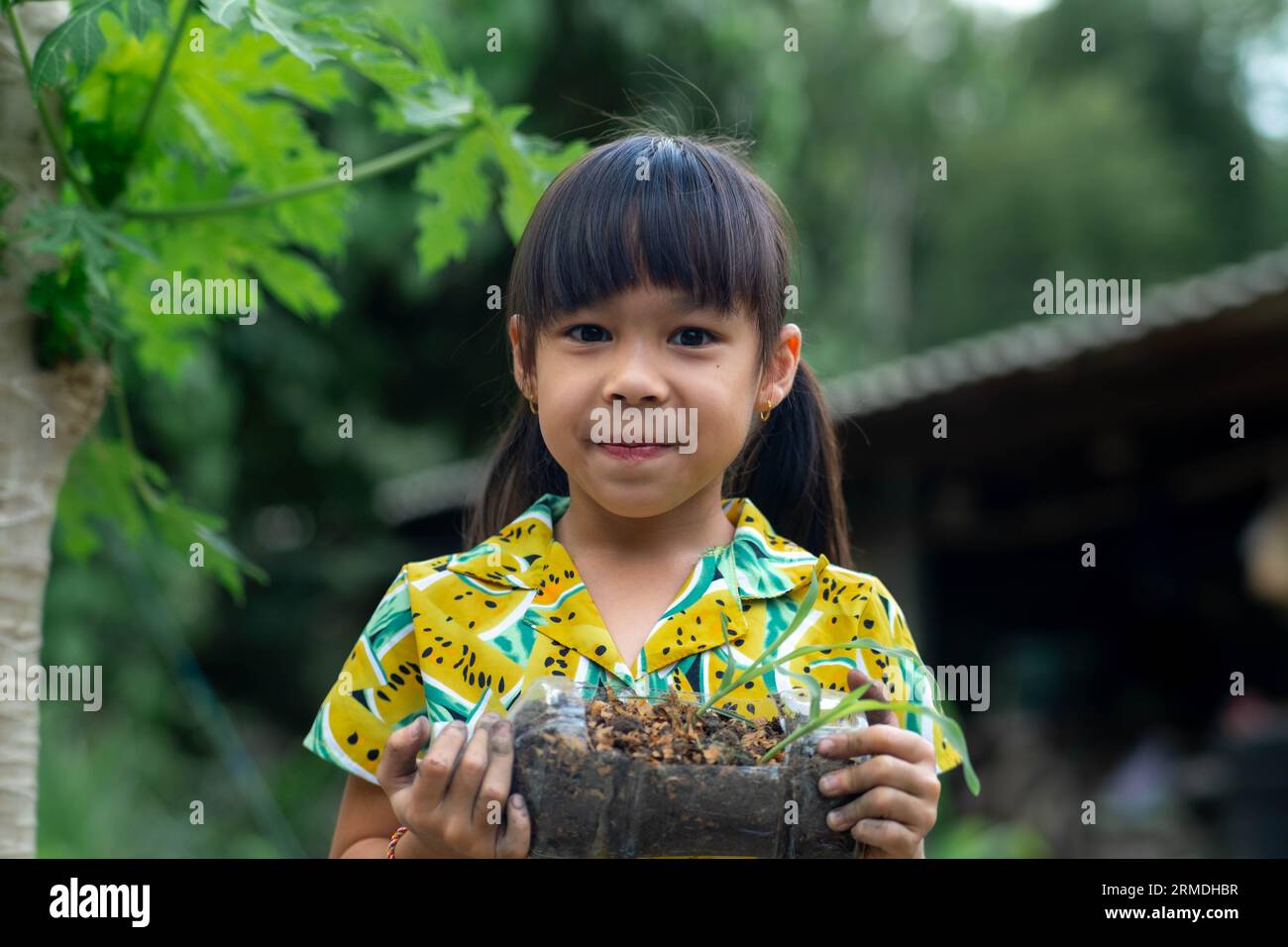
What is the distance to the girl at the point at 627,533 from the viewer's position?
1.39 metres

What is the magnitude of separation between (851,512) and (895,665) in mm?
5023

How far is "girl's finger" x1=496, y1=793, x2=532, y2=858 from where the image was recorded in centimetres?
114

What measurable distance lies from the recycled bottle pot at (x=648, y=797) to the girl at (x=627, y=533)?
0.41 feet

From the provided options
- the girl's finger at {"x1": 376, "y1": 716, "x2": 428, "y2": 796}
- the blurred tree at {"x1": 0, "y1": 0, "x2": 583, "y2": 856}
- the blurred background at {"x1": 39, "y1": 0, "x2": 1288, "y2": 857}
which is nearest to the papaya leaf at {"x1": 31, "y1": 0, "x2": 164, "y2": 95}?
the blurred tree at {"x1": 0, "y1": 0, "x2": 583, "y2": 856}

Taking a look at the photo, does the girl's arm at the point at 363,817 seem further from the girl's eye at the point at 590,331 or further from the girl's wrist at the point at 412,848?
the girl's eye at the point at 590,331

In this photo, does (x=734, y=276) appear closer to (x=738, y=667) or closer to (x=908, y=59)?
(x=738, y=667)

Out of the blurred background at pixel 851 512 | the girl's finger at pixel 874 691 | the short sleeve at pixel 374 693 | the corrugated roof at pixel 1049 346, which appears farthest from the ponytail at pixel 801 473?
the blurred background at pixel 851 512

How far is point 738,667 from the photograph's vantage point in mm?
1392

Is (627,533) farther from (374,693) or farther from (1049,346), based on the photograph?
(1049,346)

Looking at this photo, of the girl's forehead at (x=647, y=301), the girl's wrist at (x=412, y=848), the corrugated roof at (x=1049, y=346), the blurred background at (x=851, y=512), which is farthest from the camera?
the blurred background at (x=851, y=512)

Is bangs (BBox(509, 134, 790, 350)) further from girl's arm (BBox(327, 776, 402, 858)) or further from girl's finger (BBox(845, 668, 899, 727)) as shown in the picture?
girl's arm (BBox(327, 776, 402, 858))
